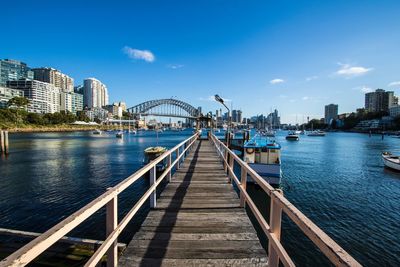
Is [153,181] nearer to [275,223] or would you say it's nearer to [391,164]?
[275,223]

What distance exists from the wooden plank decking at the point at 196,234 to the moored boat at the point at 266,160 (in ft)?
39.1

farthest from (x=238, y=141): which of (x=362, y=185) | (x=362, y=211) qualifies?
(x=362, y=211)

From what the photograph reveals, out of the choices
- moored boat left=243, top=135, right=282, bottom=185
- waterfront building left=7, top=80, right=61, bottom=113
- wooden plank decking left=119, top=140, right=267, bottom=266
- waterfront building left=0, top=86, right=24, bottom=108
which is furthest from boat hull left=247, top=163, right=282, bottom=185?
waterfront building left=7, top=80, right=61, bottom=113

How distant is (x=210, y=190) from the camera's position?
22.2 ft

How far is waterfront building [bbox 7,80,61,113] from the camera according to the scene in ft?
550

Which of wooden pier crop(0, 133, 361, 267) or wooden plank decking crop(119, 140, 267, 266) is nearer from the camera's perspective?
wooden pier crop(0, 133, 361, 267)

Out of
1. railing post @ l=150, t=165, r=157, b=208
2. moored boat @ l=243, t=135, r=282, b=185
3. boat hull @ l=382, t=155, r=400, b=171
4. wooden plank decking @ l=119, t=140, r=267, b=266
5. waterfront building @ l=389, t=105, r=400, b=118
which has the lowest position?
boat hull @ l=382, t=155, r=400, b=171

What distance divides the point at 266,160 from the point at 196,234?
15.9 m

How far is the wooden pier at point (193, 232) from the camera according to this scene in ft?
5.40

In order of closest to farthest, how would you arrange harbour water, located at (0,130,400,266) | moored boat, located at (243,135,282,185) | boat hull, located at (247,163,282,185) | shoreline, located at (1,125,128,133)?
harbour water, located at (0,130,400,266), boat hull, located at (247,163,282,185), moored boat, located at (243,135,282,185), shoreline, located at (1,125,128,133)

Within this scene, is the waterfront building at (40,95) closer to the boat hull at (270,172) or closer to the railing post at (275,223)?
the boat hull at (270,172)

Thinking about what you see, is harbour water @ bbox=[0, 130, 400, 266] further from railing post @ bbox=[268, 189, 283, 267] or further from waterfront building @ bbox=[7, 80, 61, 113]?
waterfront building @ bbox=[7, 80, 61, 113]

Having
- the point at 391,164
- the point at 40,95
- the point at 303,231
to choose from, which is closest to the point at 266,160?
the point at 303,231

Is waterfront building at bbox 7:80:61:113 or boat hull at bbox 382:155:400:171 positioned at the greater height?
waterfront building at bbox 7:80:61:113
